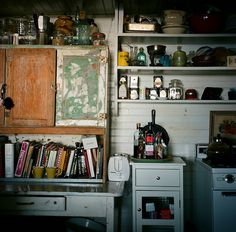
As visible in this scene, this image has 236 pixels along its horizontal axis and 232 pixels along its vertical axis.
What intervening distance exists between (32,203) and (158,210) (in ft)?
3.24

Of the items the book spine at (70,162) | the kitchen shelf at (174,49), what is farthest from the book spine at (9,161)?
the kitchen shelf at (174,49)

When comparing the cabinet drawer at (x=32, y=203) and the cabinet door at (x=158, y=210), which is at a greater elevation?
the cabinet drawer at (x=32, y=203)

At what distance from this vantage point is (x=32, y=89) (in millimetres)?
2172

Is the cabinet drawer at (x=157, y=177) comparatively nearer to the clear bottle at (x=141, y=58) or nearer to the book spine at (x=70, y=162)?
the book spine at (x=70, y=162)

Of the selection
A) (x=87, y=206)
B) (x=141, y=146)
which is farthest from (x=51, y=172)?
(x=141, y=146)

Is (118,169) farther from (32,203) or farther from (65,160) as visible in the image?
(32,203)

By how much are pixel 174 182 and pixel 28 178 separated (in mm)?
1206

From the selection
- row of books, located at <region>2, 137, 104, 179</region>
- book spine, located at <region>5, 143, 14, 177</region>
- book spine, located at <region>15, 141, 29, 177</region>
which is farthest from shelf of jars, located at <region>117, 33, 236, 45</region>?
book spine, located at <region>5, 143, 14, 177</region>

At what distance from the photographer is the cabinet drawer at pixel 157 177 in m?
2.15

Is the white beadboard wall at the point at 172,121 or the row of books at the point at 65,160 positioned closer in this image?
the row of books at the point at 65,160

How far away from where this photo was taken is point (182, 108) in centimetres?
264

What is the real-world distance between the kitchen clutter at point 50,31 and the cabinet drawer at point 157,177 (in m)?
1.15

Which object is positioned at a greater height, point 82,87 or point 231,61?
point 231,61

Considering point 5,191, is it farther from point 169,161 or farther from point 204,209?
point 204,209
